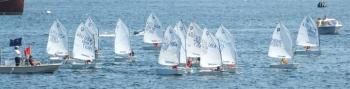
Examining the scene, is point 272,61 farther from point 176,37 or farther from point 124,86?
point 124,86

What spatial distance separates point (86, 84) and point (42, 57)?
28.5m

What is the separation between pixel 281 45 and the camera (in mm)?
127375

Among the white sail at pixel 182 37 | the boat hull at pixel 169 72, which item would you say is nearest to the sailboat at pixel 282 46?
the white sail at pixel 182 37

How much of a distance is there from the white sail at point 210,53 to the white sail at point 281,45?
11.8 m

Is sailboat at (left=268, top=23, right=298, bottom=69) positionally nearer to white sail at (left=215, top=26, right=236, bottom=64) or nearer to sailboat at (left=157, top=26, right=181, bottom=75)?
white sail at (left=215, top=26, right=236, bottom=64)

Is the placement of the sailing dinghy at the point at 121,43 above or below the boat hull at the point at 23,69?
above

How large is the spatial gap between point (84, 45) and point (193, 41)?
10688 millimetres

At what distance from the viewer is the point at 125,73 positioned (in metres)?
119

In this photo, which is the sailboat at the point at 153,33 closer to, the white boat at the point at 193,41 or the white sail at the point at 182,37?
the white sail at the point at 182,37

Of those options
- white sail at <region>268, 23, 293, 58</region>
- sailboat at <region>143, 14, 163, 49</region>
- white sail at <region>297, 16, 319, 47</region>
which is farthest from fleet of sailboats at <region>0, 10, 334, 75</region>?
white sail at <region>297, 16, 319, 47</region>

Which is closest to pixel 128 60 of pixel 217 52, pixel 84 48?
pixel 84 48

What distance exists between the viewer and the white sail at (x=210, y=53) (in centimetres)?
11594

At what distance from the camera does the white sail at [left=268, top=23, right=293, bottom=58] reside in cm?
12669

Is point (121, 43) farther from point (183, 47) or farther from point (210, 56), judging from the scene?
point (210, 56)
